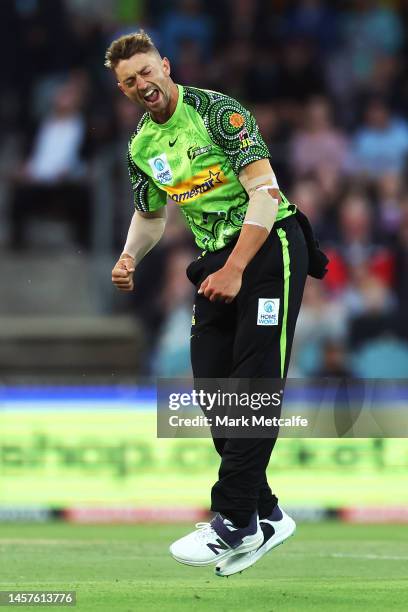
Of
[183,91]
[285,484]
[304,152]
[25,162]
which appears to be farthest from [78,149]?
[183,91]

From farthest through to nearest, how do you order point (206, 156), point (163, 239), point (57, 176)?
point (57, 176) < point (163, 239) < point (206, 156)

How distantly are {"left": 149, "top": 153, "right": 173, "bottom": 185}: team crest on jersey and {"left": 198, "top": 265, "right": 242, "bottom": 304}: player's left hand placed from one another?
66 centimetres

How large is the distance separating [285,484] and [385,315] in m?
2.65

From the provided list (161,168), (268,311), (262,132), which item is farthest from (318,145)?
(268,311)

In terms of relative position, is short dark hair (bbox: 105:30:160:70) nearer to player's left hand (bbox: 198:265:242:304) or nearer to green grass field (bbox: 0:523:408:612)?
player's left hand (bbox: 198:265:242:304)

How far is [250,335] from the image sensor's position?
22.3 ft

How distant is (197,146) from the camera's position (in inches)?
268

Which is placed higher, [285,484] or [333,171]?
[333,171]

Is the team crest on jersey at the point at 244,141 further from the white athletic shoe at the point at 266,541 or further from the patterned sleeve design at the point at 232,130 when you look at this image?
the white athletic shoe at the point at 266,541

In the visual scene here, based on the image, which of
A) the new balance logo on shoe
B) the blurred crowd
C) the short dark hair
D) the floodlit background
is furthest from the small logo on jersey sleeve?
the blurred crowd

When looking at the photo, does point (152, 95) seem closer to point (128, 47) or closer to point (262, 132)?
point (128, 47)

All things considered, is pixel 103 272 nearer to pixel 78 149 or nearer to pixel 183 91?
pixel 78 149

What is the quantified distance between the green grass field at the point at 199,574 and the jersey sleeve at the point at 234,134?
78.5 inches

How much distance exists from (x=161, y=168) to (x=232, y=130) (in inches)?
18.9
